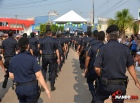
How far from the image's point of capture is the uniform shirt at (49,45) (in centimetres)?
794

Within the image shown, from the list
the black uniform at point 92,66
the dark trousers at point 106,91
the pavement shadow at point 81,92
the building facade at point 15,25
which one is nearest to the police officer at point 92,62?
the black uniform at point 92,66

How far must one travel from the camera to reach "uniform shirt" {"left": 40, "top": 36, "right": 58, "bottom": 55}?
7.94 metres

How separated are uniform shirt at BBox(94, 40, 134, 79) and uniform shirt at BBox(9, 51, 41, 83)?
3.58 feet

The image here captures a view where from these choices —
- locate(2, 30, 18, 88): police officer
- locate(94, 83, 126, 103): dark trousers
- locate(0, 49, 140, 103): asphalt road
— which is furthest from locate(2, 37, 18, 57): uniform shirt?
locate(94, 83, 126, 103): dark trousers

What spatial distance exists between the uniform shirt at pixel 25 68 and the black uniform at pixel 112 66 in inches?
43.0

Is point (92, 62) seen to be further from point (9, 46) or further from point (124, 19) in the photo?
point (124, 19)

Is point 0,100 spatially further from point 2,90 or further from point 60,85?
point 60,85

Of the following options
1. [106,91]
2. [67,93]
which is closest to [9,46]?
[67,93]

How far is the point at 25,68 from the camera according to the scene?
4238 millimetres

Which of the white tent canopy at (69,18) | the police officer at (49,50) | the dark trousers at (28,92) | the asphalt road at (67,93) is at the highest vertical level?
the white tent canopy at (69,18)

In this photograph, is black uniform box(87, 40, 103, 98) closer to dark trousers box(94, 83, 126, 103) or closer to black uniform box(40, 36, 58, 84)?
black uniform box(40, 36, 58, 84)

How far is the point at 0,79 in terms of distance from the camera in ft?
33.3

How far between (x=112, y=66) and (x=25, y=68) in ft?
4.72

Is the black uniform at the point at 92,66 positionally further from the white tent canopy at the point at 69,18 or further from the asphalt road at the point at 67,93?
the white tent canopy at the point at 69,18
